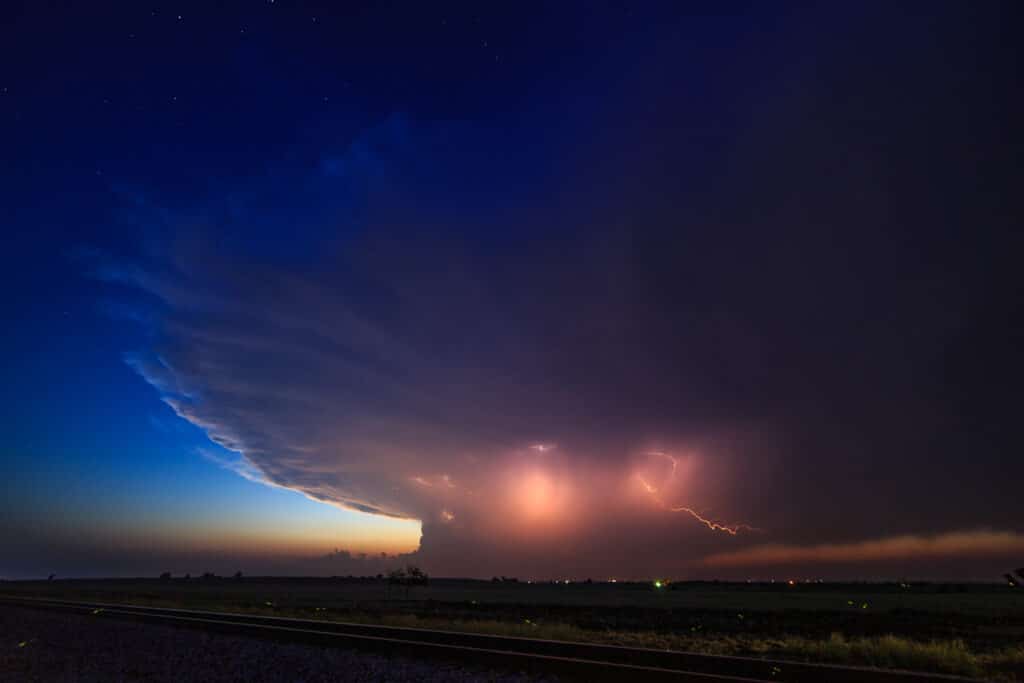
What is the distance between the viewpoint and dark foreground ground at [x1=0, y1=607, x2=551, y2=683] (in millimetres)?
13477

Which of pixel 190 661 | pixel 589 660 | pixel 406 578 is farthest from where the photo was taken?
pixel 406 578

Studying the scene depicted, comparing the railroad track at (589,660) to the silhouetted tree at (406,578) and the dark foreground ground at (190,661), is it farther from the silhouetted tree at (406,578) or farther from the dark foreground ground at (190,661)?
the silhouetted tree at (406,578)

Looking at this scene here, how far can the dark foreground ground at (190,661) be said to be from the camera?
13.5 meters

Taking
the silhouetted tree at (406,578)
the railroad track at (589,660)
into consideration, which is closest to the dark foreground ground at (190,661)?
the railroad track at (589,660)

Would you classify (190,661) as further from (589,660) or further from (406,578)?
(406,578)

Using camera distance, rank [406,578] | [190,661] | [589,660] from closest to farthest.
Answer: [589,660] → [190,661] → [406,578]

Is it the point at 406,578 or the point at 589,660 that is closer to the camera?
the point at 589,660

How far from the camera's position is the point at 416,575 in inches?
3531

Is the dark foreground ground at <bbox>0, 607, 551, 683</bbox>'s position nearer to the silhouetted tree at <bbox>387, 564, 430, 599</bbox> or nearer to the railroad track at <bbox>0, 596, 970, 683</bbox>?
the railroad track at <bbox>0, 596, 970, 683</bbox>

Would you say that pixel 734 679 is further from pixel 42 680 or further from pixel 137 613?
pixel 137 613

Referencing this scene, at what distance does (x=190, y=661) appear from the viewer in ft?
53.1

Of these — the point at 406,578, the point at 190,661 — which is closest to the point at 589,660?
the point at 190,661

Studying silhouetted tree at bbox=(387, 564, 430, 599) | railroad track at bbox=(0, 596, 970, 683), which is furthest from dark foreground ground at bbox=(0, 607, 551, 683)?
silhouetted tree at bbox=(387, 564, 430, 599)

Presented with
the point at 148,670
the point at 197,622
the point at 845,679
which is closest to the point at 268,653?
the point at 148,670
